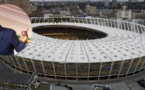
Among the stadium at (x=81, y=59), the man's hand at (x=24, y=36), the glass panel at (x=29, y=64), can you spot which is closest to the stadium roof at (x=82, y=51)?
the stadium at (x=81, y=59)

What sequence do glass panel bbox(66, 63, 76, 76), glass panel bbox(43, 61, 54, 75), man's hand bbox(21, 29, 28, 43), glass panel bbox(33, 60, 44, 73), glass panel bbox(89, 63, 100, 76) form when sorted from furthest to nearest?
glass panel bbox(33, 60, 44, 73), glass panel bbox(43, 61, 54, 75), glass panel bbox(89, 63, 100, 76), glass panel bbox(66, 63, 76, 76), man's hand bbox(21, 29, 28, 43)

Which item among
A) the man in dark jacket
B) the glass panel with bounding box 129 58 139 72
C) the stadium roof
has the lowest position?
the glass panel with bounding box 129 58 139 72

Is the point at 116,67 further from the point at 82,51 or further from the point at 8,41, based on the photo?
the point at 8,41

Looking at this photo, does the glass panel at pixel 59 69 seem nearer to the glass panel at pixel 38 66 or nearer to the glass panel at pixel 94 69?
the glass panel at pixel 38 66

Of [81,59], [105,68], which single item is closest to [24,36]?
[81,59]

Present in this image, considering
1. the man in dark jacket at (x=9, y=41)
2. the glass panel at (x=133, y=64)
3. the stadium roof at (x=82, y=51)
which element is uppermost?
the man in dark jacket at (x=9, y=41)

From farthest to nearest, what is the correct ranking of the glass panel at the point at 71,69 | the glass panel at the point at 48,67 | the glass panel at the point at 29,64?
the glass panel at the point at 29,64 < the glass panel at the point at 48,67 < the glass panel at the point at 71,69

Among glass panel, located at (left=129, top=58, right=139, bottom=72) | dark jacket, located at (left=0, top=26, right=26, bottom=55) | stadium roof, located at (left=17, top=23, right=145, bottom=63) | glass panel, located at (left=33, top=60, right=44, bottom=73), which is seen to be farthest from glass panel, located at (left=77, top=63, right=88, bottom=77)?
dark jacket, located at (left=0, top=26, right=26, bottom=55)

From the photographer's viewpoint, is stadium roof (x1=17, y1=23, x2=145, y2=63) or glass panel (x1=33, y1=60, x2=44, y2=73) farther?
glass panel (x1=33, y1=60, x2=44, y2=73)

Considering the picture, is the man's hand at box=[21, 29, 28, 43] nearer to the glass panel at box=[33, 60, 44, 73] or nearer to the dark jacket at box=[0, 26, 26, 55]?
the dark jacket at box=[0, 26, 26, 55]

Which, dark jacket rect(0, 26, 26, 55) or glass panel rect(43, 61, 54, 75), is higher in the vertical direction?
dark jacket rect(0, 26, 26, 55)
